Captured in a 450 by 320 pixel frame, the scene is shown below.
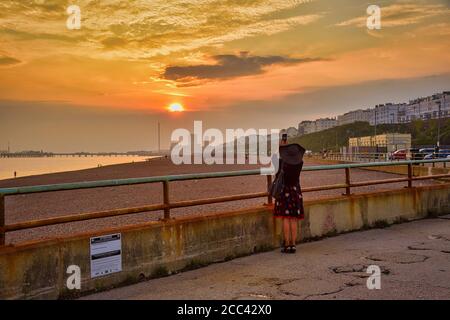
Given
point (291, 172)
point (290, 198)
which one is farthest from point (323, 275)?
point (291, 172)

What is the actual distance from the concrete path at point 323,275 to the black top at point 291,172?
1162 millimetres

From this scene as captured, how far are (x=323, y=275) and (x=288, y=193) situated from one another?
1.72 metres

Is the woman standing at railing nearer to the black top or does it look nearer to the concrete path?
the black top

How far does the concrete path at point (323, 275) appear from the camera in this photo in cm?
512

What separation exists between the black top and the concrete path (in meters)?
1.16

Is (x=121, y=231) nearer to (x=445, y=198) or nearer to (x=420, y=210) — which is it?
(x=420, y=210)

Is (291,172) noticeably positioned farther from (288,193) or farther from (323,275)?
(323,275)

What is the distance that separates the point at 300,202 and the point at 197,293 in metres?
2.73

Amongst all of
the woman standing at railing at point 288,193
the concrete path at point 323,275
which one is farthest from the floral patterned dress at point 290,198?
the concrete path at point 323,275

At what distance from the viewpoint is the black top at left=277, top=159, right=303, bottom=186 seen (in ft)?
23.4
